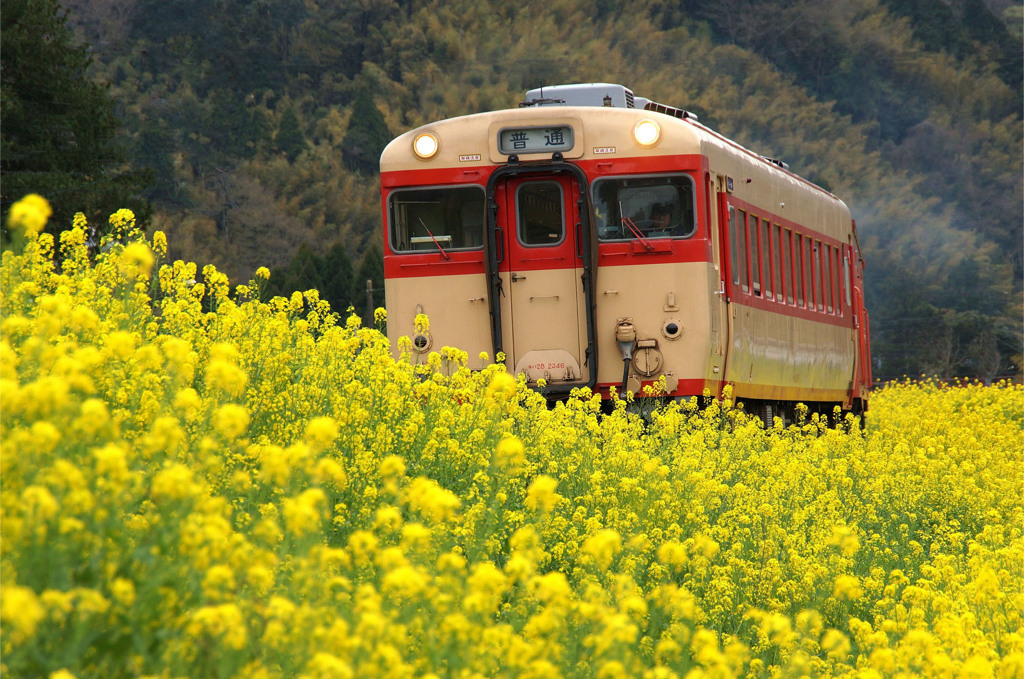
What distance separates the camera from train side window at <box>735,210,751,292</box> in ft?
36.6

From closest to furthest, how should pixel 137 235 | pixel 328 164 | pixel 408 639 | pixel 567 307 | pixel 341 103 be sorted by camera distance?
pixel 408 639 < pixel 137 235 < pixel 567 307 < pixel 328 164 < pixel 341 103

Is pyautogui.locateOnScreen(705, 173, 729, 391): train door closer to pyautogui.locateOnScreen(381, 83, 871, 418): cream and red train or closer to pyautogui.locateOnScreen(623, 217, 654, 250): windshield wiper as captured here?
pyautogui.locateOnScreen(381, 83, 871, 418): cream and red train

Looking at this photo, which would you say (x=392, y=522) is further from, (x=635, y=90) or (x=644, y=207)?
(x=635, y=90)

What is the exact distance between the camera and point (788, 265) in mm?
12938

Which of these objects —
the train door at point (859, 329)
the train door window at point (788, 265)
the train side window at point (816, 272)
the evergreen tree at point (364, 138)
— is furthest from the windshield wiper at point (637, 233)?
the evergreen tree at point (364, 138)

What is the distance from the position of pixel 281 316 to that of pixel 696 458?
7.42 ft

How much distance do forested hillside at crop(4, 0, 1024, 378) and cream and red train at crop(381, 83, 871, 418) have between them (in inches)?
1013

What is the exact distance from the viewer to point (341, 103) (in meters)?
56.1

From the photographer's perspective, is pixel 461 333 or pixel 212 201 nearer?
pixel 461 333

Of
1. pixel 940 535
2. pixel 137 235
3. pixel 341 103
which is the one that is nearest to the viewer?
pixel 137 235

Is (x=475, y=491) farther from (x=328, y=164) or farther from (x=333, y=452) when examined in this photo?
(x=328, y=164)

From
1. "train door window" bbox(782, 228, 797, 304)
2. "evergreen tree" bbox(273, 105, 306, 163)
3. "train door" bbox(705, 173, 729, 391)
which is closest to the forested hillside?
"evergreen tree" bbox(273, 105, 306, 163)

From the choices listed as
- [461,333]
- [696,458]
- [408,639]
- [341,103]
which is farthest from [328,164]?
[408,639]

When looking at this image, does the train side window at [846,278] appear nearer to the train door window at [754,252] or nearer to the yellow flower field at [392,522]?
the train door window at [754,252]
